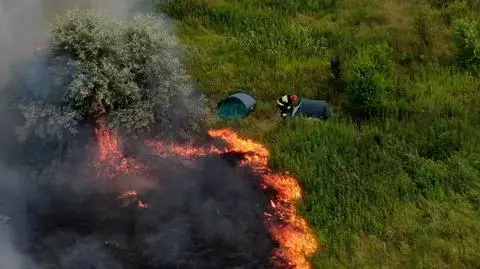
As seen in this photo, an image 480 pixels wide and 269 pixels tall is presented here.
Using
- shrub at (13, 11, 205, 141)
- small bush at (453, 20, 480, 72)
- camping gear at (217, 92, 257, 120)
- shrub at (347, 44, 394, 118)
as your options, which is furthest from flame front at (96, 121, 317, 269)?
small bush at (453, 20, 480, 72)

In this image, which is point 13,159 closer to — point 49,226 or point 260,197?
point 49,226

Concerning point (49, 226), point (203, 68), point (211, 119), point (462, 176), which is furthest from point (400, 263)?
point (203, 68)

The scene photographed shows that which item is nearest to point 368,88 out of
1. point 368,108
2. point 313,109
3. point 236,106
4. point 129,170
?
point 368,108

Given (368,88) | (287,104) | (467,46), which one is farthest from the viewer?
(467,46)

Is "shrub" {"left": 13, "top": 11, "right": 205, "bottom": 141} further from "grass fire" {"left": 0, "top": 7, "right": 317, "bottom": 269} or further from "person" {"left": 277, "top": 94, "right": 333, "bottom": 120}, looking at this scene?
"person" {"left": 277, "top": 94, "right": 333, "bottom": 120}

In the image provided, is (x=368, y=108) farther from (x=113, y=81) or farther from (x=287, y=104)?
(x=113, y=81)

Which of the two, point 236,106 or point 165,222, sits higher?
point 236,106

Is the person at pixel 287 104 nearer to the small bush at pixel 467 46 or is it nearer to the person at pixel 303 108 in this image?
the person at pixel 303 108
